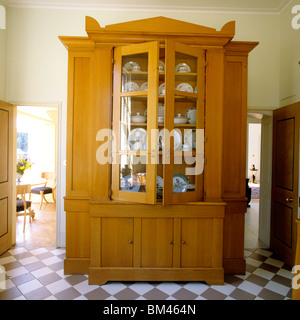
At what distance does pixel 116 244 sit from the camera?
2.40 metres

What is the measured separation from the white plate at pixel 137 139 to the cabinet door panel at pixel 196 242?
918 mm

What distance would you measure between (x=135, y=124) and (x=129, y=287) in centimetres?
172

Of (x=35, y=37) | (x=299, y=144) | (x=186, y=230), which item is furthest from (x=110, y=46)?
(x=299, y=144)

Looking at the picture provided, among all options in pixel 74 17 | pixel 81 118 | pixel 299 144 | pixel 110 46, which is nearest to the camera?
pixel 110 46

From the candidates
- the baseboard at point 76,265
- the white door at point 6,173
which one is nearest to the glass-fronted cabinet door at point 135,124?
the baseboard at point 76,265

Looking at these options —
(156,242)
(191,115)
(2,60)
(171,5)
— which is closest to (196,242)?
(156,242)

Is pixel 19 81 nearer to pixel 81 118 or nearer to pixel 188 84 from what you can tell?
pixel 81 118

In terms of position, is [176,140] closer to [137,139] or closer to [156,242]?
[137,139]

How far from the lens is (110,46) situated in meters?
2.37

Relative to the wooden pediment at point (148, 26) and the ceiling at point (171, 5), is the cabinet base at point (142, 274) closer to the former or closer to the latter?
the wooden pediment at point (148, 26)

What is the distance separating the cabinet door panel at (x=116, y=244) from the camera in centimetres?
240

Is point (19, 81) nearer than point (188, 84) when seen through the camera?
No
